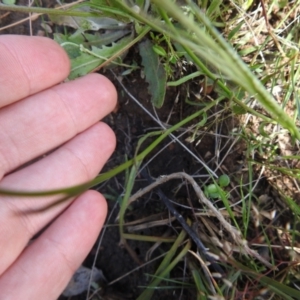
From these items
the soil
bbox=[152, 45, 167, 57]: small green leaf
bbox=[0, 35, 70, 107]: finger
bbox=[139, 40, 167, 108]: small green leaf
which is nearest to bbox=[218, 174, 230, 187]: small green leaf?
the soil

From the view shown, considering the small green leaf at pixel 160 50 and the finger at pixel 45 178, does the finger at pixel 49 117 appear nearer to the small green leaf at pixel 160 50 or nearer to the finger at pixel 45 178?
the finger at pixel 45 178

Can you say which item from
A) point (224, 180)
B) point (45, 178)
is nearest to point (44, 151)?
point (45, 178)

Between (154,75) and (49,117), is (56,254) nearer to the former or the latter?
(49,117)

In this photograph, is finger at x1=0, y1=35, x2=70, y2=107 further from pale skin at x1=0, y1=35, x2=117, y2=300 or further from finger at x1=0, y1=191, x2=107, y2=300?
finger at x1=0, y1=191, x2=107, y2=300

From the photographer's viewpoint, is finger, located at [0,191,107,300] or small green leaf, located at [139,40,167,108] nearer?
finger, located at [0,191,107,300]

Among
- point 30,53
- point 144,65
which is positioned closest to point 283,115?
point 144,65

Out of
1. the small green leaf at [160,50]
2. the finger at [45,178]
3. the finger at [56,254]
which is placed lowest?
the finger at [56,254]

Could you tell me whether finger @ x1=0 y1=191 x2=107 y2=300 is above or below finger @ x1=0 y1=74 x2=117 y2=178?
below

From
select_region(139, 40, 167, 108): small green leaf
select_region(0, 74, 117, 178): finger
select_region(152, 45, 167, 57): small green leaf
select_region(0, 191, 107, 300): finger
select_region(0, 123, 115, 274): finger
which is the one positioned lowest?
select_region(0, 191, 107, 300): finger

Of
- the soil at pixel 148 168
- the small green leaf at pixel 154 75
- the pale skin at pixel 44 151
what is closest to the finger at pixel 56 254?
the pale skin at pixel 44 151
